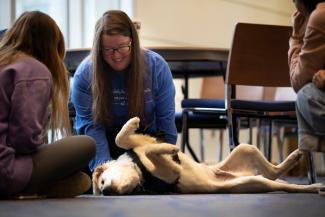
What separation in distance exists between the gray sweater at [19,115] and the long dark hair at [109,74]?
1.80 feet

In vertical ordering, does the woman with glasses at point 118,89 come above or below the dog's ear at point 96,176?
above

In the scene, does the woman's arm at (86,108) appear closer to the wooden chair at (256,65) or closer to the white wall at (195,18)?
the wooden chair at (256,65)

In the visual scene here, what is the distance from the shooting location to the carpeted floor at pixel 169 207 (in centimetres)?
142

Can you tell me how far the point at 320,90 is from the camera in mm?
1594

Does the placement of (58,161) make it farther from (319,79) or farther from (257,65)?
(257,65)

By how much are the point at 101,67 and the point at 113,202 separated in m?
0.77

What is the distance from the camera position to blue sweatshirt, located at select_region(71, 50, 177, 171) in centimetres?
229

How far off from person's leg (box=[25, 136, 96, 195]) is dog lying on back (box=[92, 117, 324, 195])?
120 mm

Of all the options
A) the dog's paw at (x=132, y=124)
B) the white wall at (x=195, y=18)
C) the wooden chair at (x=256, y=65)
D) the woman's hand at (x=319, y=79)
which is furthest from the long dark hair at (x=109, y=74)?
the white wall at (x=195, y=18)

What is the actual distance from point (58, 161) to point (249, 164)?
2.67ft

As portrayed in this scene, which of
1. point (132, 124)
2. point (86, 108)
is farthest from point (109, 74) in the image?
point (132, 124)

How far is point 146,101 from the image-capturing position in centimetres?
229

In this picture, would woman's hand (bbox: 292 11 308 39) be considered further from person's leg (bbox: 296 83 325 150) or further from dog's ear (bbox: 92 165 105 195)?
dog's ear (bbox: 92 165 105 195)

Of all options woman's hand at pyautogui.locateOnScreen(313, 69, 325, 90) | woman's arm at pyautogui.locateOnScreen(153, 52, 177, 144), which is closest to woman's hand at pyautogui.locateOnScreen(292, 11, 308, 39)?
woman's hand at pyautogui.locateOnScreen(313, 69, 325, 90)
